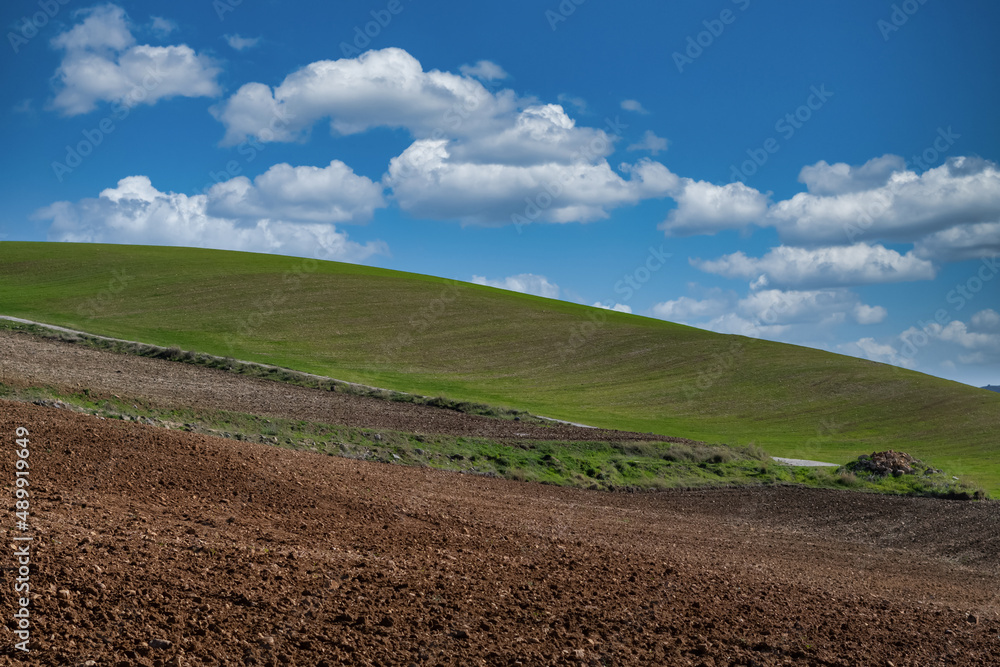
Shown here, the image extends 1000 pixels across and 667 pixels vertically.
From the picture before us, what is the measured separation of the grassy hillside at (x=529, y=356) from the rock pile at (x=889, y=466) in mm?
3840

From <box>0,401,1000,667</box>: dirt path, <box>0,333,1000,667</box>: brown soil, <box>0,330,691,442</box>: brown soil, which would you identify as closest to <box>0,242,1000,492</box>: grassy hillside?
<box>0,330,691,442</box>: brown soil

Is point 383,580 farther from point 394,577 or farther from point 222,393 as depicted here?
point 222,393

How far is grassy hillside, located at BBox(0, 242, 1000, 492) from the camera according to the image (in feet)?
121

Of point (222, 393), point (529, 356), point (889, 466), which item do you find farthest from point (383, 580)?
point (529, 356)

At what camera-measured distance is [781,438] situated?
35406mm

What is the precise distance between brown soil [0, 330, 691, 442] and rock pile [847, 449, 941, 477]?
6.66m

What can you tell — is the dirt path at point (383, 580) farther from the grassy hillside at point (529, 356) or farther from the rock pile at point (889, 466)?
the grassy hillside at point (529, 356)

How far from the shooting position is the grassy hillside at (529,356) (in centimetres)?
3675

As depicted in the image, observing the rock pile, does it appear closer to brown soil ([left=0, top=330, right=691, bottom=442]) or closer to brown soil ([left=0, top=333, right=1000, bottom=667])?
brown soil ([left=0, top=330, right=691, bottom=442])

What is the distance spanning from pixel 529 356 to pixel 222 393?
86.4 feet

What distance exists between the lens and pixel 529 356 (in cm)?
4850

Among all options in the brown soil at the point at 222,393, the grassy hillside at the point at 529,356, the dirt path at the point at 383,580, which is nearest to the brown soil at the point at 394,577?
the dirt path at the point at 383,580

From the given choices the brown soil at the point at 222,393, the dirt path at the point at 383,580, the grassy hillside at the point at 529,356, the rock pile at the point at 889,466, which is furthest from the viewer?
the grassy hillside at the point at 529,356

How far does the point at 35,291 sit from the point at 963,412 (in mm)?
61576
